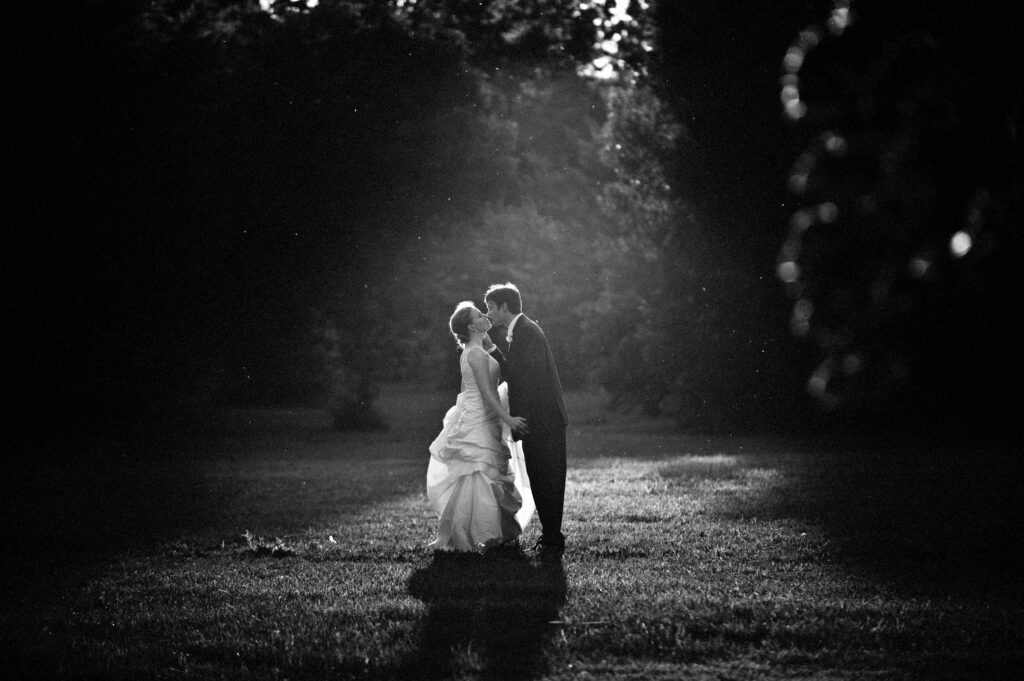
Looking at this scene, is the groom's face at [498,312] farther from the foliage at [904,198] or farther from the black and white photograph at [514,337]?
the foliage at [904,198]

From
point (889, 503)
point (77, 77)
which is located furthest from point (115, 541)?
point (77, 77)

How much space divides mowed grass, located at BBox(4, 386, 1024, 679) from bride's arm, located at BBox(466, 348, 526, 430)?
1187 millimetres

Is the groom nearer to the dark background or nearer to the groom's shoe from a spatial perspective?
the groom's shoe

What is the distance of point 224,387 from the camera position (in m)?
30.0

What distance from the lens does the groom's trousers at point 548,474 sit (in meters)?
9.42

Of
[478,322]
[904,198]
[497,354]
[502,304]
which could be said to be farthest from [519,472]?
[904,198]

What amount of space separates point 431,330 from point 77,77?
14.6 m

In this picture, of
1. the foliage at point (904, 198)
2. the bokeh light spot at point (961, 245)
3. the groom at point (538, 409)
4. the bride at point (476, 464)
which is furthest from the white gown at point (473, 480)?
the bokeh light spot at point (961, 245)

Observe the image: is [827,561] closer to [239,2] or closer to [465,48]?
[465,48]

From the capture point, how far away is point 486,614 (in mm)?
6711

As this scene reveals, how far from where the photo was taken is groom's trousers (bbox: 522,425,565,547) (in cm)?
942

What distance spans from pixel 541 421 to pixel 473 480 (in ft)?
2.65

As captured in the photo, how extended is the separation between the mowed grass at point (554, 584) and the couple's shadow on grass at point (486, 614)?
0.07 feet

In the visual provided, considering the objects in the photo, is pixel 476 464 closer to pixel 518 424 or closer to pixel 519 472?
pixel 518 424
